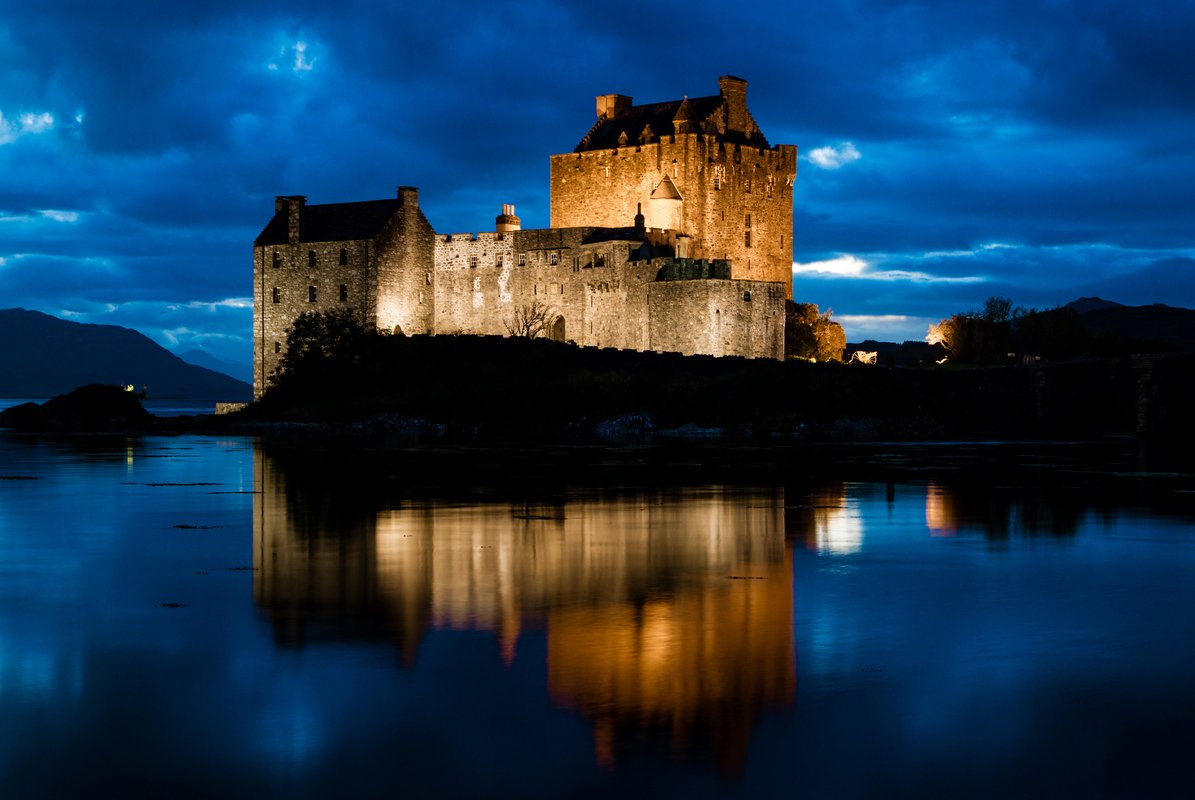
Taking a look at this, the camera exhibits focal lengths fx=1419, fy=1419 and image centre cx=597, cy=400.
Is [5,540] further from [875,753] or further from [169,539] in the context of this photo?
[875,753]

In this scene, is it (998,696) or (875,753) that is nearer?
(875,753)

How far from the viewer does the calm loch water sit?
27.0ft

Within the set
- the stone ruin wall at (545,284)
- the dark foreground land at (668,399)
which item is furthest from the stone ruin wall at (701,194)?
the dark foreground land at (668,399)

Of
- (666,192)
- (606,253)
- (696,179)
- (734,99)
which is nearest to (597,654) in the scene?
(606,253)

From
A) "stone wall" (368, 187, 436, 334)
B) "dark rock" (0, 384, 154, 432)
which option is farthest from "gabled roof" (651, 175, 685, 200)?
"dark rock" (0, 384, 154, 432)

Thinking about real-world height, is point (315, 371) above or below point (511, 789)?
above

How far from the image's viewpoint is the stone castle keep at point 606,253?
2534 inches

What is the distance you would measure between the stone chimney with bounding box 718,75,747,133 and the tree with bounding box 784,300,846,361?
395 inches

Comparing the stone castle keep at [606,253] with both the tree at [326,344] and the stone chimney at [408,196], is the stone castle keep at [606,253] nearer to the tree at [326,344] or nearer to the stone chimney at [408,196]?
the stone chimney at [408,196]

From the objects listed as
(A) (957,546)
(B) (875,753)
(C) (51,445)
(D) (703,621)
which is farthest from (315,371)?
(B) (875,753)

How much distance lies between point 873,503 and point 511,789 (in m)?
16.8

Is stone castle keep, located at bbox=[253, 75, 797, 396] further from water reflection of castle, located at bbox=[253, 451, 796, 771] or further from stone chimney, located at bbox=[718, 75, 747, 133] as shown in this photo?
water reflection of castle, located at bbox=[253, 451, 796, 771]

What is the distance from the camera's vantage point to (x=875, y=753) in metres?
8.48

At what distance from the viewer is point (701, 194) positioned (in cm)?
7369
